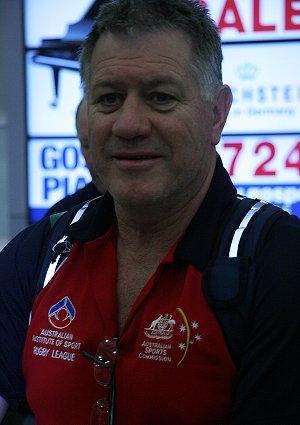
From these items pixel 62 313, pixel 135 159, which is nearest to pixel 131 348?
pixel 62 313

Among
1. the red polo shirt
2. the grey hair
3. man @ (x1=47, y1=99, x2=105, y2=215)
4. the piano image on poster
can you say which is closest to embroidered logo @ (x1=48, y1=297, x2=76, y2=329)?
the red polo shirt

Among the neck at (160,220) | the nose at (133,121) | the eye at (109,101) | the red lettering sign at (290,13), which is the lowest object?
the neck at (160,220)

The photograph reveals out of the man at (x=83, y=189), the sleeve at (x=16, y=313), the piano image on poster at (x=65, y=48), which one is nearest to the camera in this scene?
the sleeve at (x=16, y=313)

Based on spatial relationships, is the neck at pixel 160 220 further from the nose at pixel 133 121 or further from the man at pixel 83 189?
the man at pixel 83 189

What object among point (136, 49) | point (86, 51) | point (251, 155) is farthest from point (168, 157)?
point (251, 155)

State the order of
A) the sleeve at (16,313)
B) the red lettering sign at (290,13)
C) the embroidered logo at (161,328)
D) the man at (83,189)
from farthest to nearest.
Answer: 1. the red lettering sign at (290,13)
2. the man at (83,189)
3. the sleeve at (16,313)
4. the embroidered logo at (161,328)

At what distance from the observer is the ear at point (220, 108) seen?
5.29 feet

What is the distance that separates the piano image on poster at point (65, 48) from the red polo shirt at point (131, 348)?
3442 mm

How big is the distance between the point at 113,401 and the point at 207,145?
1.99 ft

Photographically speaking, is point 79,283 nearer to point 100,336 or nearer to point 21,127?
point 100,336

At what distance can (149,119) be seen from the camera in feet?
4.88

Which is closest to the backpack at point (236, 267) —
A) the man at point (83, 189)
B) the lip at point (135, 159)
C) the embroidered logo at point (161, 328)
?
the embroidered logo at point (161, 328)

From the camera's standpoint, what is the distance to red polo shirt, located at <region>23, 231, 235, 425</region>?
139cm

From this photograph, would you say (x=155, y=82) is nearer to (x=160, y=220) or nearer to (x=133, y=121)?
(x=133, y=121)
